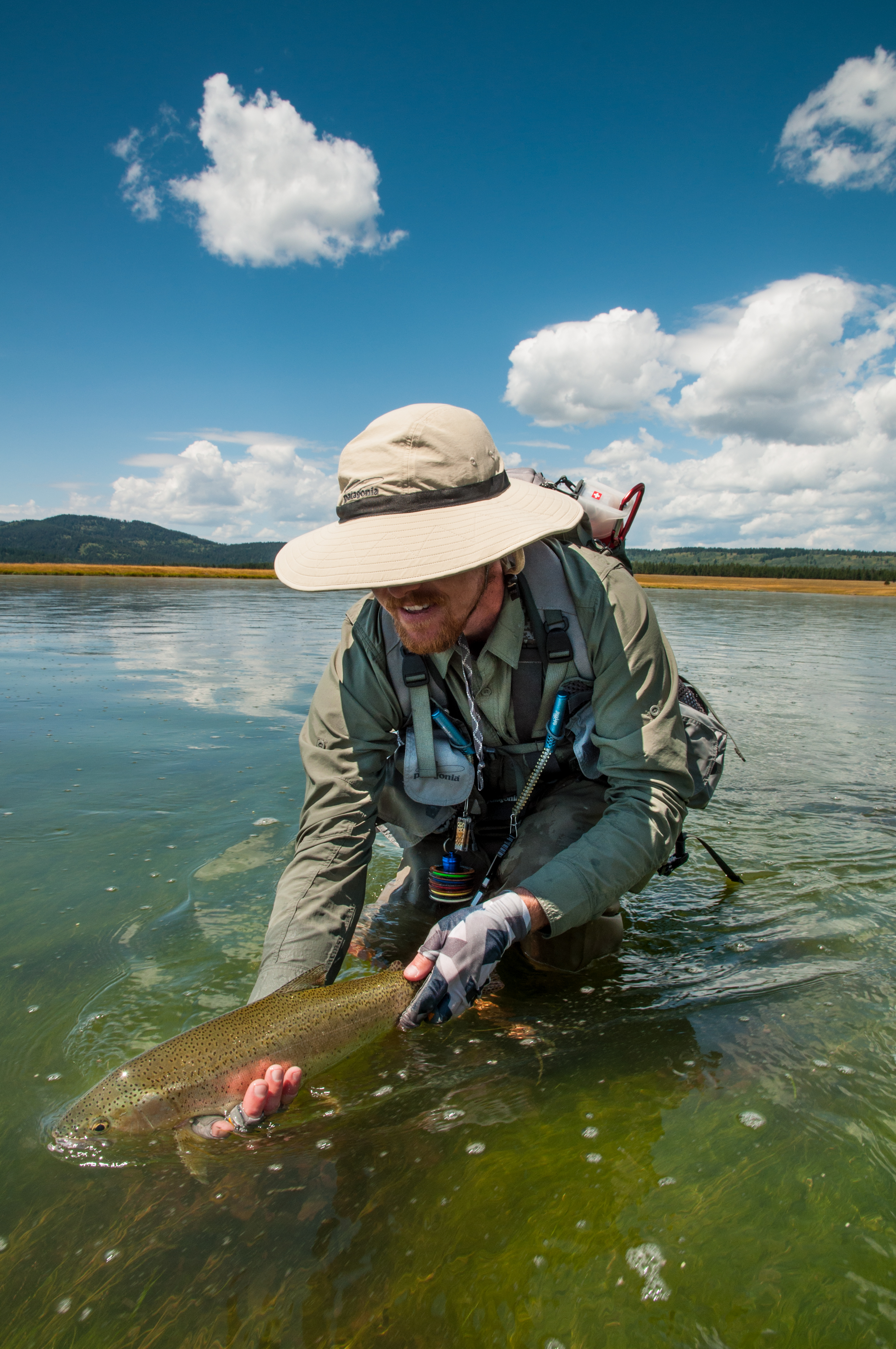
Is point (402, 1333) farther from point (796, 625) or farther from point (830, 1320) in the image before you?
point (796, 625)

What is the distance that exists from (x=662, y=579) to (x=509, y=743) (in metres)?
131

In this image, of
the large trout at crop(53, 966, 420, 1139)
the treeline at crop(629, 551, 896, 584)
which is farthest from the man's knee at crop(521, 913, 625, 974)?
the treeline at crop(629, 551, 896, 584)

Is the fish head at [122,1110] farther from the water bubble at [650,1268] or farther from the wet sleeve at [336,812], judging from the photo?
the water bubble at [650,1268]

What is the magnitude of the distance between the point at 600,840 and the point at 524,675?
83 cm

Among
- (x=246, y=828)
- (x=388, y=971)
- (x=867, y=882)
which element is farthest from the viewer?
(x=246, y=828)

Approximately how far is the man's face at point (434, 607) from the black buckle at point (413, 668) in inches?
5.0

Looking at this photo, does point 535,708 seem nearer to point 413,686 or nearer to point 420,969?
point 413,686

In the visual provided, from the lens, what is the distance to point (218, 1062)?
2.52 metres

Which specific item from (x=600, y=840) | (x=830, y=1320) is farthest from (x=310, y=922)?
(x=830, y=1320)

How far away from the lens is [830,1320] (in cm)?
182

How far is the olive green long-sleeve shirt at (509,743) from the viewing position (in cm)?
302

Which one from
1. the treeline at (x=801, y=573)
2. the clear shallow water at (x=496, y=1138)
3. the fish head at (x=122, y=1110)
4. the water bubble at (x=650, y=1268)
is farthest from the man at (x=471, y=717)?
the treeline at (x=801, y=573)

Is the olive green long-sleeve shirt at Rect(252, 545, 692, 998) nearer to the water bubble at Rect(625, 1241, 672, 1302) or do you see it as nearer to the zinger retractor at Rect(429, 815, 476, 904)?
the zinger retractor at Rect(429, 815, 476, 904)

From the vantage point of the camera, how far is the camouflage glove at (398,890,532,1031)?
2.80 meters
